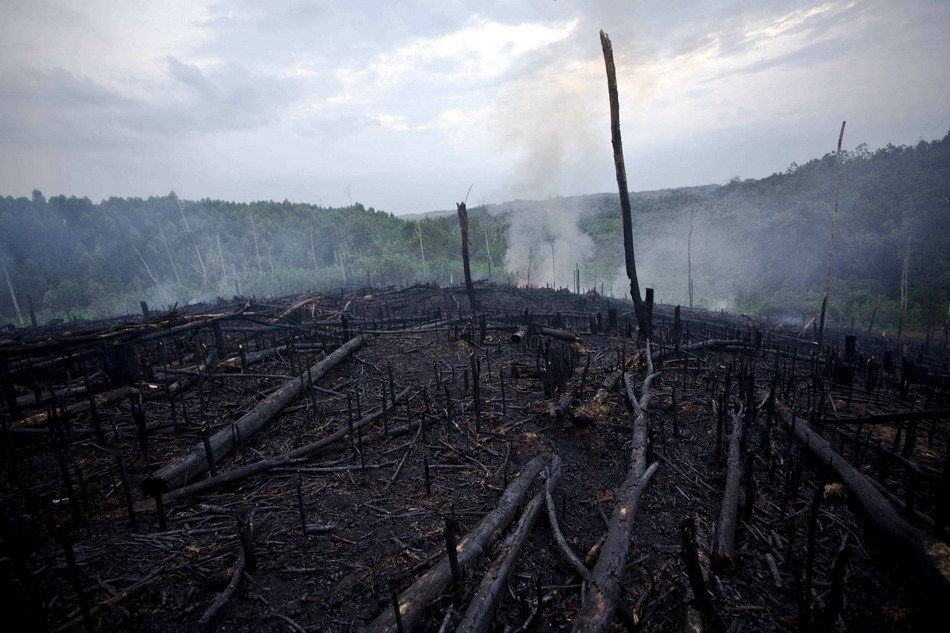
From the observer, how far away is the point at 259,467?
4.69 meters

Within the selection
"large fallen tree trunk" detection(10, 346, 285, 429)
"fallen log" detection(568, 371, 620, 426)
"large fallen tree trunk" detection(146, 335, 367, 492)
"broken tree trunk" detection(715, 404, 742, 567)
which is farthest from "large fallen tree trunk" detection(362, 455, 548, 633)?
"large fallen tree trunk" detection(10, 346, 285, 429)

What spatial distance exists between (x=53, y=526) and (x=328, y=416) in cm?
321

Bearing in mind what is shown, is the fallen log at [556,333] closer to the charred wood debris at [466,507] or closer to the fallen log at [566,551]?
the charred wood debris at [466,507]

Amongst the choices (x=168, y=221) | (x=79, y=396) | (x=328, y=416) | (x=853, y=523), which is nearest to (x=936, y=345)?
(x=853, y=523)

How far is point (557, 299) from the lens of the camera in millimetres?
21516

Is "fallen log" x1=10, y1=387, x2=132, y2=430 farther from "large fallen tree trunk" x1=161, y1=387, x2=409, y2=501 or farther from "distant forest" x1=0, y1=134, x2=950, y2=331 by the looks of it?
"distant forest" x1=0, y1=134, x2=950, y2=331

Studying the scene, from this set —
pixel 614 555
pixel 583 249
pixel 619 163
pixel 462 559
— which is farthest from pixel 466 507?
pixel 583 249

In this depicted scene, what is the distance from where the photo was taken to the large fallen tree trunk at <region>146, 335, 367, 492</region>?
427cm

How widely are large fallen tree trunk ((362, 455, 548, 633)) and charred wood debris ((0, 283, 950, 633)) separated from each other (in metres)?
0.02

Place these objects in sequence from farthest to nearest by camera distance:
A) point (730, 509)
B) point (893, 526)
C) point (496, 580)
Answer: point (730, 509) → point (893, 526) → point (496, 580)

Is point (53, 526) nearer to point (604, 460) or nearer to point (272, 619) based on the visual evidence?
point (272, 619)

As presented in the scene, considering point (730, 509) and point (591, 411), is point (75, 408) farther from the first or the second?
point (730, 509)

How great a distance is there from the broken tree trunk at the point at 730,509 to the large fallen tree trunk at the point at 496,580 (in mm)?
1593

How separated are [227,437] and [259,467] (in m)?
0.86
